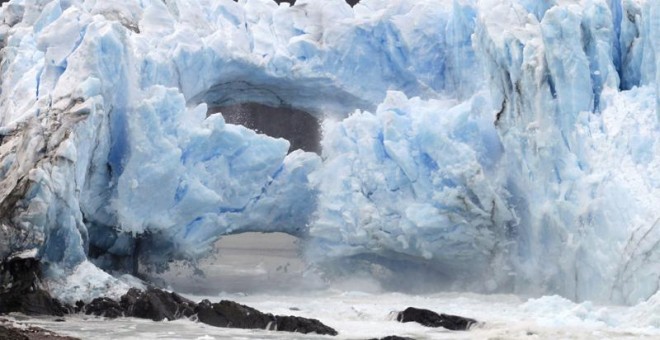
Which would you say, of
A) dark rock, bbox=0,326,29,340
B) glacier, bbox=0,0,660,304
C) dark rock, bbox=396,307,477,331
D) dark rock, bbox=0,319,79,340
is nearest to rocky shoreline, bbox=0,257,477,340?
dark rock, bbox=396,307,477,331

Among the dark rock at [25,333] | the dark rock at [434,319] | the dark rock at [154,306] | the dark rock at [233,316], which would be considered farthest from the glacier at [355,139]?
the dark rock at [434,319]

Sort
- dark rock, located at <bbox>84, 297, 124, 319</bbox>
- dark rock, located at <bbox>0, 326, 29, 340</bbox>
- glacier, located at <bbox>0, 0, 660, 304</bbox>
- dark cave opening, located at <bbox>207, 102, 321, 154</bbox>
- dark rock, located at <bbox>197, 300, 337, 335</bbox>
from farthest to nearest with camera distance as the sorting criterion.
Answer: dark cave opening, located at <bbox>207, 102, 321, 154</bbox> < glacier, located at <bbox>0, 0, 660, 304</bbox> < dark rock, located at <bbox>84, 297, 124, 319</bbox> < dark rock, located at <bbox>197, 300, 337, 335</bbox> < dark rock, located at <bbox>0, 326, 29, 340</bbox>

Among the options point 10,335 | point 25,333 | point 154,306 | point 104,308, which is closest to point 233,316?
point 154,306

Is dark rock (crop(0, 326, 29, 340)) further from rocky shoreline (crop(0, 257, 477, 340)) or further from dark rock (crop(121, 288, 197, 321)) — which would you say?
dark rock (crop(121, 288, 197, 321))

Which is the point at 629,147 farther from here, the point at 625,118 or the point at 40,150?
the point at 40,150

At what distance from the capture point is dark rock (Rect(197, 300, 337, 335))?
1201 centimetres

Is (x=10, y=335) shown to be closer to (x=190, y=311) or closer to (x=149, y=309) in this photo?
(x=149, y=309)

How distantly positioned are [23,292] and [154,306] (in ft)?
3.89

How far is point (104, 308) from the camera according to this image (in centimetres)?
1241

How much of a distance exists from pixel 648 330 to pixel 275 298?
429 centimetres

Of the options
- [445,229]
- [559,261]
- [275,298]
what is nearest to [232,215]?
[275,298]

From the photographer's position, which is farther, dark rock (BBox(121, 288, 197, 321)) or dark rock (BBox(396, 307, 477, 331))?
dark rock (BBox(121, 288, 197, 321))

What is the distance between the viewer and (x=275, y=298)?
1426 cm

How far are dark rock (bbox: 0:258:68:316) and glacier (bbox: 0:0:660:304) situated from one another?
0.16 metres
